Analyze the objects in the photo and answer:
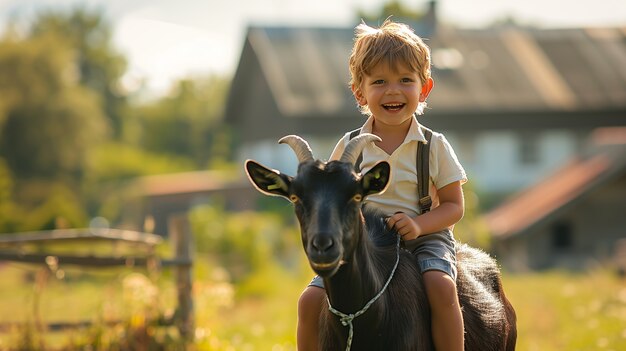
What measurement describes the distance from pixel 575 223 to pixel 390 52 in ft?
84.2

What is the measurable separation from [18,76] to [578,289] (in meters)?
33.8

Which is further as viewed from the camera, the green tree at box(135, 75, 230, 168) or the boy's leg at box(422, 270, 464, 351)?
the green tree at box(135, 75, 230, 168)

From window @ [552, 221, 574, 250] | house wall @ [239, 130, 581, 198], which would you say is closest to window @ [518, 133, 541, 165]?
house wall @ [239, 130, 581, 198]

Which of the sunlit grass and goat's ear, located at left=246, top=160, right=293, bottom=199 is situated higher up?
the sunlit grass

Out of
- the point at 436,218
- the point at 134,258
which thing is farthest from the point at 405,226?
the point at 134,258

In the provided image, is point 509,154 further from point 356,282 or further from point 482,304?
point 356,282

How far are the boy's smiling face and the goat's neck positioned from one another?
0.83 meters

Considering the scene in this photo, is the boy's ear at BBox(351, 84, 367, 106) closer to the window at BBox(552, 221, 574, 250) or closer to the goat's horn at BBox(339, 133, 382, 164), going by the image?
the goat's horn at BBox(339, 133, 382, 164)

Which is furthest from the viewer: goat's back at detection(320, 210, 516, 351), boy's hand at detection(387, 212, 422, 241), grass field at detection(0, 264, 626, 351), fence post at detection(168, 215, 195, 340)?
grass field at detection(0, 264, 626, 351)

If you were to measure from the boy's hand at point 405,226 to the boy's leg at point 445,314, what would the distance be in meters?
0.28

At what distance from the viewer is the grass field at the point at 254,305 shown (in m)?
10.4

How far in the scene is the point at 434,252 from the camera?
226 inches

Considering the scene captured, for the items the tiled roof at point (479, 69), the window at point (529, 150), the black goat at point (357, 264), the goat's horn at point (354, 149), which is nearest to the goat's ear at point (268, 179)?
the black goat at point (357, 264)

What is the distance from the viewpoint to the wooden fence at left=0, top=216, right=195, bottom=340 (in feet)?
32.1
